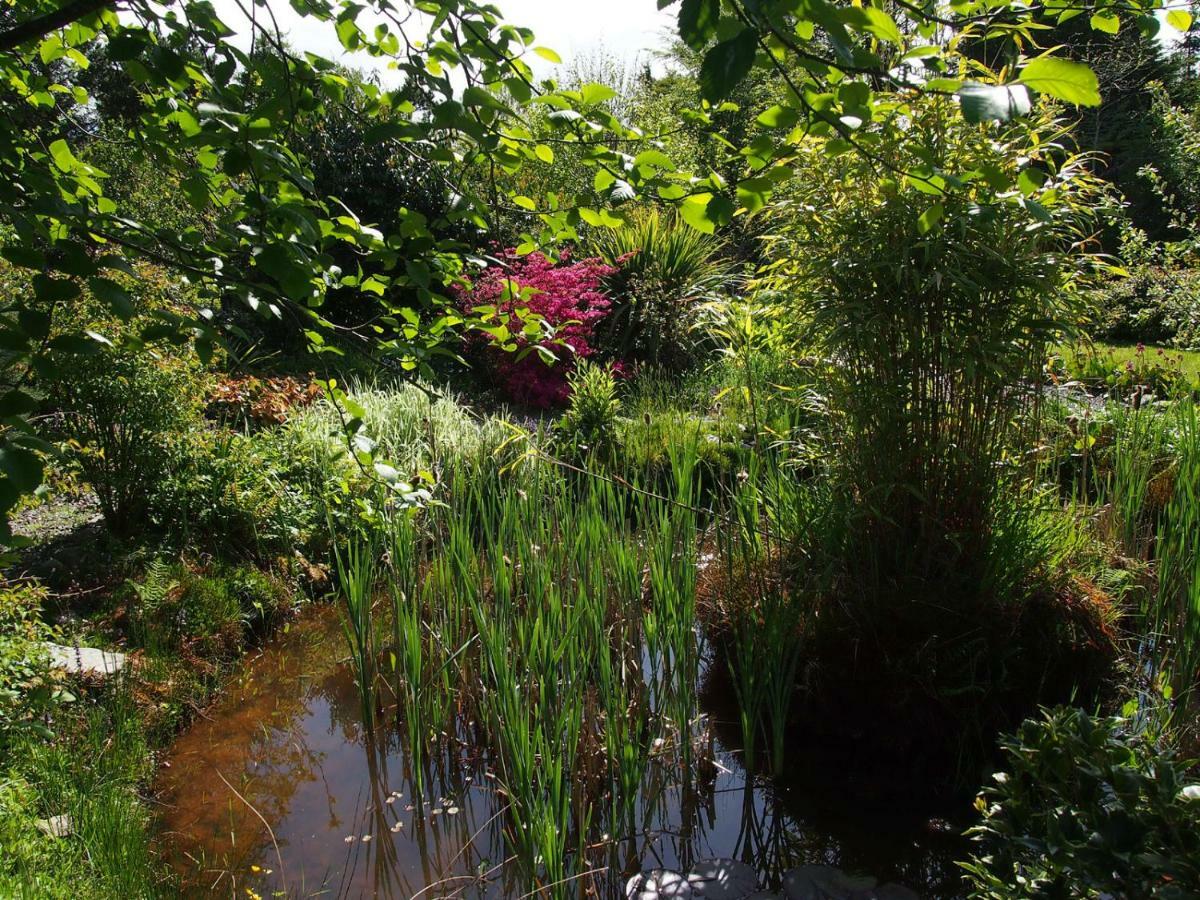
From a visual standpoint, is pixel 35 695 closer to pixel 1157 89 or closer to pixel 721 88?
pixel 721 88

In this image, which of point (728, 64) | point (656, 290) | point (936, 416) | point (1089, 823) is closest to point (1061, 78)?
point (728, 64)

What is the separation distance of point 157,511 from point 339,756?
204 centimetres

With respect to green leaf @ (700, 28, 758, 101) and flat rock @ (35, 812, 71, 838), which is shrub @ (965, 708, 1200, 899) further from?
flat rock @ (35, 812, 71, 838)

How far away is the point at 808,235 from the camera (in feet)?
10.7

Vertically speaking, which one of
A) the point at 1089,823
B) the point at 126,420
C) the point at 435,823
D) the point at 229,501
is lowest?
the point at 435,823

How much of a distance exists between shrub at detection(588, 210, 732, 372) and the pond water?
5.62m

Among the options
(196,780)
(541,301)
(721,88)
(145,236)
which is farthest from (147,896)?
(541,301)

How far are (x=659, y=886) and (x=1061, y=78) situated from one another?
228cm

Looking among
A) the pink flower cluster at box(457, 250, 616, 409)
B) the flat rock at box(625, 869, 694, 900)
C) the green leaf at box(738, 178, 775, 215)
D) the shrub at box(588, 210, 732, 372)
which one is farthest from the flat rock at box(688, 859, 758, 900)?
the shrub at box(588, 210, 732, 372)

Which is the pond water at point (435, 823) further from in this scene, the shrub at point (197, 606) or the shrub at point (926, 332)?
the shrub at point (926, 332)

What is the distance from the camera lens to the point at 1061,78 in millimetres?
845

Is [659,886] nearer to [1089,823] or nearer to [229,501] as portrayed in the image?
[1089,823]

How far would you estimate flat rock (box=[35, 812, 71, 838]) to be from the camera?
8.20 ft

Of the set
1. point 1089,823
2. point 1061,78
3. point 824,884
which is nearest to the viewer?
point 1061,78
